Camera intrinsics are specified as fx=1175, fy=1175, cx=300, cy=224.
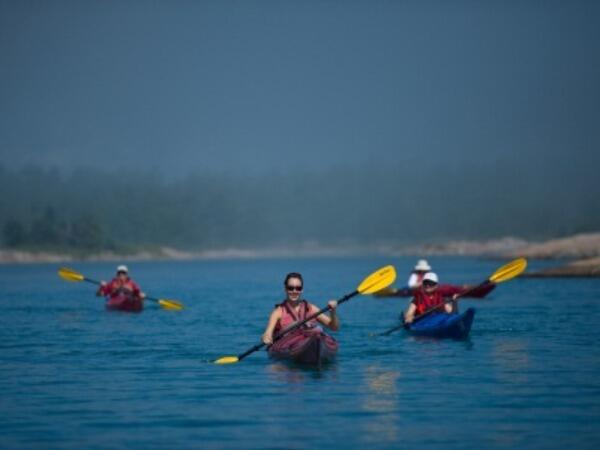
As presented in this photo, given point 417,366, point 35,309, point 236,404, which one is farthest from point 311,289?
point 236,404

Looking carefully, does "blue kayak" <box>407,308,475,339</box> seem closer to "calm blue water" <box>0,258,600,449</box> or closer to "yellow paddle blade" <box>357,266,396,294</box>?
"calm blue water" <box>0,258,600,449</box>

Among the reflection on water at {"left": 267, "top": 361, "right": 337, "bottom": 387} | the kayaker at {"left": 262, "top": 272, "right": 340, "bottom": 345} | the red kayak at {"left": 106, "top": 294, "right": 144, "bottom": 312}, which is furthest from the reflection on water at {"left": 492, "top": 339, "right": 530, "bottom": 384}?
the red kayak at {"left": 106, "top": 294, "right": 144, "bottom": 312}

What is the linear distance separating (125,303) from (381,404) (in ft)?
87.3

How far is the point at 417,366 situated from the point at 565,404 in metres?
5.46

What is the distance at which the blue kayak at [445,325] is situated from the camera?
2650cm

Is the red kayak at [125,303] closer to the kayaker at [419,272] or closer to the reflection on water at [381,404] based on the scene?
the kayaker at [419,272]

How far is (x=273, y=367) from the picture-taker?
21.7 metres

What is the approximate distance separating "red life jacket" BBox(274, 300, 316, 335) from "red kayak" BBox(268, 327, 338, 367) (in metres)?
0.30

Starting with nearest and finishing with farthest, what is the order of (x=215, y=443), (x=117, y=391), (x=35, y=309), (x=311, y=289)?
(x=215, y=443), (x=117, y=391), (x=35, y=309), (x=311, y=289)

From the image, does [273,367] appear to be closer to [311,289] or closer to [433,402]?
[433,402]

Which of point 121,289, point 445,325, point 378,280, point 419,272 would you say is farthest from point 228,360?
point 121,289

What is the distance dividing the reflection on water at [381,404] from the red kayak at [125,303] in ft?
69.9

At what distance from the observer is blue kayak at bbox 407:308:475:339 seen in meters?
26.5

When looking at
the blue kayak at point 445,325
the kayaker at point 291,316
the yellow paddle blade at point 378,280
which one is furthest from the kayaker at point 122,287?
the kayaker at point 291,316
